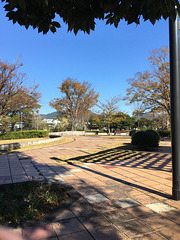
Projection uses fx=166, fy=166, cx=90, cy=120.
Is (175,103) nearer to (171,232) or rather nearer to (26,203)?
(171,232)

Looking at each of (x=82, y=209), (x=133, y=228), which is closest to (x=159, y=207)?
(x=133, y=228)

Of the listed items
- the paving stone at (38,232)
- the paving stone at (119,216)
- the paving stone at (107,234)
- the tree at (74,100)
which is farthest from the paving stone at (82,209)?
the tree at (74,100)

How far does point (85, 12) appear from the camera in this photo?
2184mm

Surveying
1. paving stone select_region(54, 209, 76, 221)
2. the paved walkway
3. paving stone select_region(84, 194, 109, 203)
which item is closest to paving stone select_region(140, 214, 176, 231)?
the paved walkway

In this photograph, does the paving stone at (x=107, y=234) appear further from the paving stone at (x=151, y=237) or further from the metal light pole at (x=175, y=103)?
the metal light pole at (x=175, y=103)

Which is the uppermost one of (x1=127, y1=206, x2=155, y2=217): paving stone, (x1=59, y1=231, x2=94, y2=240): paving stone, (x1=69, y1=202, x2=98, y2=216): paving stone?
(x1=59, y1=231, x2=94, y2=240): paving stone

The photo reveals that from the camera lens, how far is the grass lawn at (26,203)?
2.41 m

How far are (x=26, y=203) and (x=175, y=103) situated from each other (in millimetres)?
3172

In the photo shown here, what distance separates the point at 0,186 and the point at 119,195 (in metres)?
2.65

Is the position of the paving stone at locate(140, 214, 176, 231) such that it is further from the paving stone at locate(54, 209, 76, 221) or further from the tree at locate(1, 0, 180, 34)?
the tree at locate(1, 0, 180, 34)

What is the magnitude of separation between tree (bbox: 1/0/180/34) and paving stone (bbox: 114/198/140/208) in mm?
2799

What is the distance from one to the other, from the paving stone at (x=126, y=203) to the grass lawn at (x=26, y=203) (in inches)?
38.9

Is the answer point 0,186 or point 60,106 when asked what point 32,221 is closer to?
point 0,186

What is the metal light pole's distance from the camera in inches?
120
